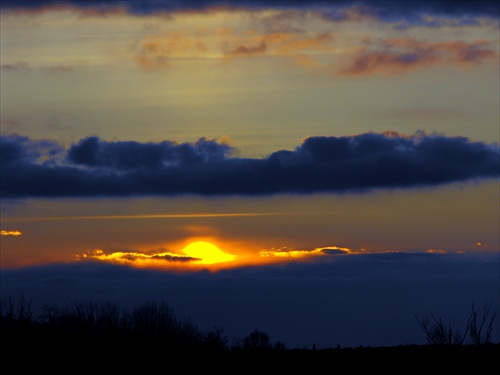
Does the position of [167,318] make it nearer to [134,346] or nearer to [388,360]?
[134,346]

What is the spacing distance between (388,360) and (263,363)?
19.8ft

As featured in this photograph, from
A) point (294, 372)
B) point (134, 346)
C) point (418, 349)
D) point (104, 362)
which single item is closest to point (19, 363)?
point (104, 362)

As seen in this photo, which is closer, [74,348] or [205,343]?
[74,348]

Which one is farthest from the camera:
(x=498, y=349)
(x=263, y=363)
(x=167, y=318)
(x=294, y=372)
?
(x=167, y=318)

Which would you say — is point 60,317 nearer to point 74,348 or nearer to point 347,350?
point 74,348

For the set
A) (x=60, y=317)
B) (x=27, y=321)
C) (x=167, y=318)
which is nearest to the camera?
(x=27, y=321)

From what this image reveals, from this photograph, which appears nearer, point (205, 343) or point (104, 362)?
point (104, 362)

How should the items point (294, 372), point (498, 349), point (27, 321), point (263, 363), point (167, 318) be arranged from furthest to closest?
point (167, 318), point (27, 321), point (498, 349), point (263, 363), point (294, 372)

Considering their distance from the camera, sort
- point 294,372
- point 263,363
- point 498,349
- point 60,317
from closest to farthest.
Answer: point 294,372, point 263,363, point 498,349, point 60,317

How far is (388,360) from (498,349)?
21.6 feet

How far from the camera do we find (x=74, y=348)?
47219 millimetres

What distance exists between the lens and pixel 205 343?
54.7m

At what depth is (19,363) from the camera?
42.8m

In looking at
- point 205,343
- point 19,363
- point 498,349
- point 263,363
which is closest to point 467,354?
point 498,349
